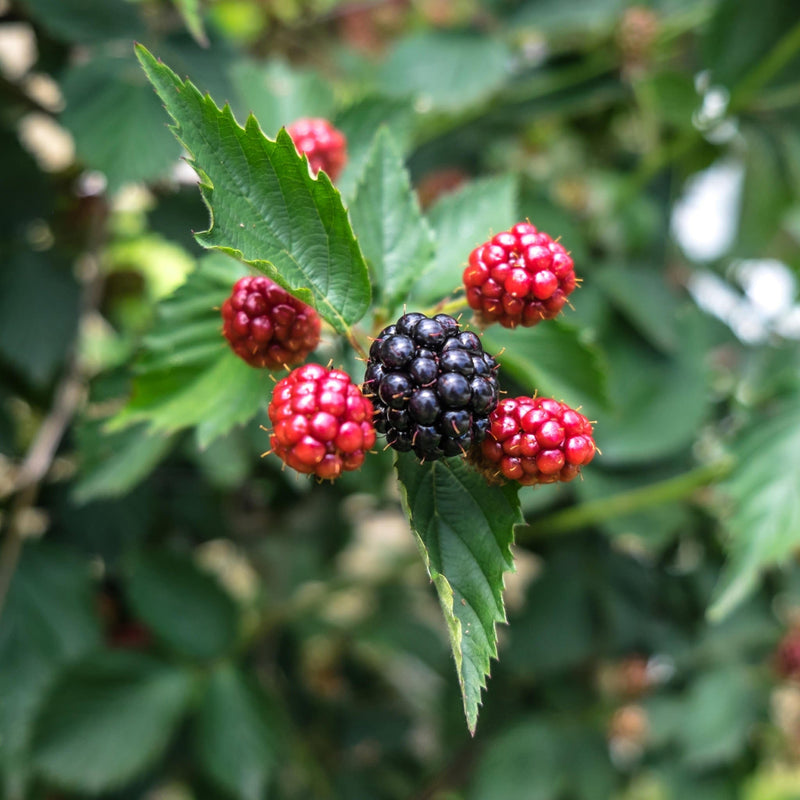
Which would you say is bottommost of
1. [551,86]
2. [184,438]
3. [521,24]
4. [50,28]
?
[184,438]

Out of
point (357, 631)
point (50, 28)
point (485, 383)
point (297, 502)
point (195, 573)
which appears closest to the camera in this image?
point (485, 383)

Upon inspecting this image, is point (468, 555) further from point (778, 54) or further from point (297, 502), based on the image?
point (778, 54)

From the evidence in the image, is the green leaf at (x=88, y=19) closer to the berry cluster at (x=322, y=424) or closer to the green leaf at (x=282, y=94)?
the green leaf at (x=282, y=94)

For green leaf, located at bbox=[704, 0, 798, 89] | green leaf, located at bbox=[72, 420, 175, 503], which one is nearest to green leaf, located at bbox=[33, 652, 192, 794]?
green leaf, located at bbox=[72, 420, 175, 503]

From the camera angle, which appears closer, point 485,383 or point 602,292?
point 485,383

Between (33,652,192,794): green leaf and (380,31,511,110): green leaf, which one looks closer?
(33,652,192,794): green leaf

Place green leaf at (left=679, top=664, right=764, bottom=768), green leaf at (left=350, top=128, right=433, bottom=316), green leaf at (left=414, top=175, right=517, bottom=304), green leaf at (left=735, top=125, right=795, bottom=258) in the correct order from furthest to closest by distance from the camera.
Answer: green leaf at (left=735, top=125, right=795, bottom=258) → green leaf at (left=679, top=664, right=764, bottom=768) → green leaf at (left=414, top=175, right=517, bottom=304) → green leaf at (left=350, top=128, right=433, bottom=316)

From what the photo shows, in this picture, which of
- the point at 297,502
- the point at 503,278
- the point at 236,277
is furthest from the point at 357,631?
the point at 503,278

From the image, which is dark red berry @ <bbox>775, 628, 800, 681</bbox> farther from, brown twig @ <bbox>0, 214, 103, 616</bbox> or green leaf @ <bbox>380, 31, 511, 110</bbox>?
brown twig @ <bbox>0, 214, 103, 616</bbox>

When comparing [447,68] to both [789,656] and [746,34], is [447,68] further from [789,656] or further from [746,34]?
[789,656]
